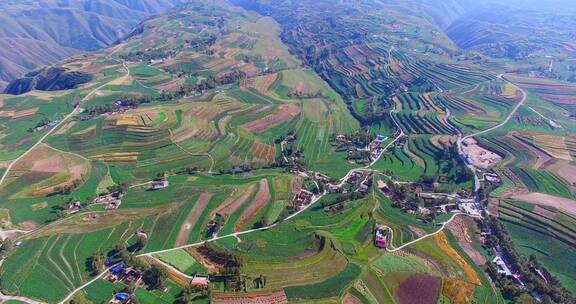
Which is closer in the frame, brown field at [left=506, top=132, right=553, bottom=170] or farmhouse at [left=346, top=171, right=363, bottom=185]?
farmhouse at [left=346, top=171, right=363, bottom=185]

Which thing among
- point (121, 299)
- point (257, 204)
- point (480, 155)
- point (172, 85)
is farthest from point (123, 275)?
point (172, 85)

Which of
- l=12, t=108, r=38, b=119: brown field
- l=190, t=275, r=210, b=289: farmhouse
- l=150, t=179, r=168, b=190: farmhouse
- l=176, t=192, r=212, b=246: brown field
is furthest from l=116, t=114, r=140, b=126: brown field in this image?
l=190, t=275, r=210, b=289: farmhouse

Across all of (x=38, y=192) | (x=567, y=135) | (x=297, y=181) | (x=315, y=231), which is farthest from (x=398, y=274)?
(x=567, y=135)

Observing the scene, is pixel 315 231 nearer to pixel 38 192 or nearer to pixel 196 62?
pixel 38 192

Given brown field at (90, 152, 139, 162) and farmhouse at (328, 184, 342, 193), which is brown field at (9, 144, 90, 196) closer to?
brown field at (90, 152, 139, 162)

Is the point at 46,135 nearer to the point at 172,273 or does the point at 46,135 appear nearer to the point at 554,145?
the point at 172,273

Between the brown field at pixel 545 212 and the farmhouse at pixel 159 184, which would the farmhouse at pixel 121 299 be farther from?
the brown field at pixel 545 212
